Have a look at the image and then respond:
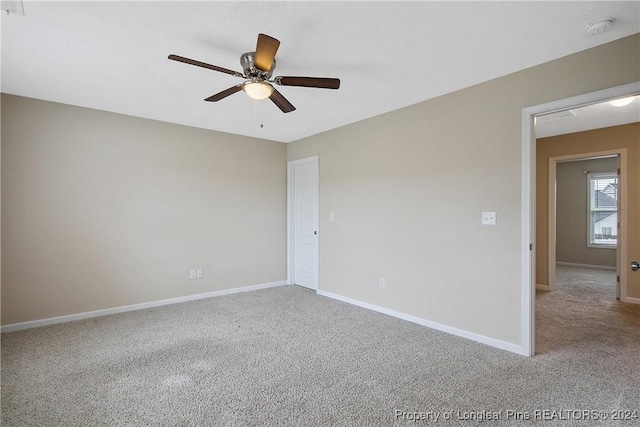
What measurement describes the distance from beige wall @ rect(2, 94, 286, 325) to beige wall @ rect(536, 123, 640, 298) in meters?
4.45

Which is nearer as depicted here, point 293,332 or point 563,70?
point 563,70

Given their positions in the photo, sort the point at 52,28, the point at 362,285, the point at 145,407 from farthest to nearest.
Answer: the point at 362,285, the point at 52,28, the point at 145,407

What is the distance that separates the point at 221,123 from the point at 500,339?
160 inches

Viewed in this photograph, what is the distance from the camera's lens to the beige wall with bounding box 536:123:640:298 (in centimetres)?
439

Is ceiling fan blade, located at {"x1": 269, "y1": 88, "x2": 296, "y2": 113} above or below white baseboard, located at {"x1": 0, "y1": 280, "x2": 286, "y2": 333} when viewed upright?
above

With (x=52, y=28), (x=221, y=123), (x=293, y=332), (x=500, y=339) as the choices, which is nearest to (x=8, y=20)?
(x=52, y=28)

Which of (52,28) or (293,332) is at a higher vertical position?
(52,28)

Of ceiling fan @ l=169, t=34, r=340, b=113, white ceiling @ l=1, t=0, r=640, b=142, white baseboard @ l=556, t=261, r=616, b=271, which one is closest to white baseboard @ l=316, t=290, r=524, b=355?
white ceiling @ l=1, t=0, r=640, b=142

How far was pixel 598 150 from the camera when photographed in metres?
4.74

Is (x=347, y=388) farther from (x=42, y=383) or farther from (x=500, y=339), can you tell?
(x=42, y=383)

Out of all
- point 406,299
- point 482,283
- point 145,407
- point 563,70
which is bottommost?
point 145,407

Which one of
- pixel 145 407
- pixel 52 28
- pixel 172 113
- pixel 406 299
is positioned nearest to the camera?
pixel 145 407

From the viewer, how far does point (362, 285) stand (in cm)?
415

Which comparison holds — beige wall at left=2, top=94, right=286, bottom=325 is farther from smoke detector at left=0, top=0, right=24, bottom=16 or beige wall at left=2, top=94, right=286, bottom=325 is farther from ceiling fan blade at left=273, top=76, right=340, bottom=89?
ceiling fan blade at left=273, top=76, right=340, bottom=89
